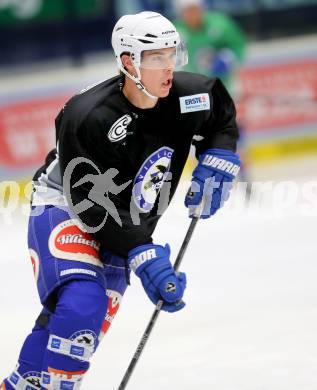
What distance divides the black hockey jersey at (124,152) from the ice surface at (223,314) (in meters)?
0.64

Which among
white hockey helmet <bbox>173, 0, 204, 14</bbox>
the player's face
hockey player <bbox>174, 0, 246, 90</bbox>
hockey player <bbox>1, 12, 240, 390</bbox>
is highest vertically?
the player's face

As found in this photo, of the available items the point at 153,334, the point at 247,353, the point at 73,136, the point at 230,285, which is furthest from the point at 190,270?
the point at 73,136

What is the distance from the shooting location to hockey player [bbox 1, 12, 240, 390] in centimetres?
256

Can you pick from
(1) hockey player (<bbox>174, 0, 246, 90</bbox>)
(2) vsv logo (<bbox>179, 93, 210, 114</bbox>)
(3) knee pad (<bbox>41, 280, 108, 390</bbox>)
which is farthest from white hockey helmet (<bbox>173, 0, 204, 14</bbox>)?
(3) knee pad (<bbox>41, 280, 108, 390</bbox>)

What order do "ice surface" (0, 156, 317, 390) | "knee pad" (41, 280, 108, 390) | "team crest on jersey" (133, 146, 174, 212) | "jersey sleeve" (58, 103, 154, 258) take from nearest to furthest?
"knee pad" (41, 280, 108, 390), "jersey sleeve" (58, 103, 154, 258), "team crest on jersey" (133, 146, 174, 212), "ice surface" (0, 156, 317, 390)

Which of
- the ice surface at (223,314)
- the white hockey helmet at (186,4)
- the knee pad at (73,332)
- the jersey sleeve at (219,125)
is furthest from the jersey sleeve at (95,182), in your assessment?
the white hockey helmet at (186,4)

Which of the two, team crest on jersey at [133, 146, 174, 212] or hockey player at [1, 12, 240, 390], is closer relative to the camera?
hockey player at [1, 12, 240, 390]

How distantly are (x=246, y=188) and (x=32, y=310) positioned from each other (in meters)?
2.07

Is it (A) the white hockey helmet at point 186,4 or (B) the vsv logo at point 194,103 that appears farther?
(A) the white hockey helmet at point 186,4

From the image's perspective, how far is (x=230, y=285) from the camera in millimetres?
4047

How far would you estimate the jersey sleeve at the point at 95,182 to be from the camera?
8.52 ft

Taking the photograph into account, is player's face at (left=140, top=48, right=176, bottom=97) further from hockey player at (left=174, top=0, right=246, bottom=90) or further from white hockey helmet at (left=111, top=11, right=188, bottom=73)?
hockey player at (left=174, top=0, right=246, bottom=90)

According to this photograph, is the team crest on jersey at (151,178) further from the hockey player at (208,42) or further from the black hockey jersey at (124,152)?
the hockey player at (208,42)

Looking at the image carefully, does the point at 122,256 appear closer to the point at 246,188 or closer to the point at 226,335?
the point at 226,335
